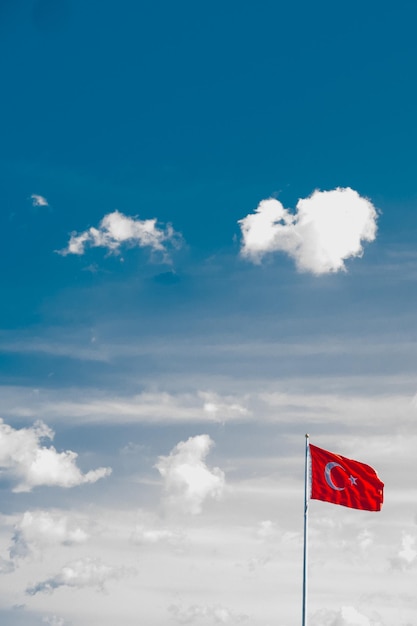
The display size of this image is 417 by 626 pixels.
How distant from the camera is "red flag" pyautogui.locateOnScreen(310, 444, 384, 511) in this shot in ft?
209

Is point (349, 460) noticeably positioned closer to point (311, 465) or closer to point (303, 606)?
point (311, 465)

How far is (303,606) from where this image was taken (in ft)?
199

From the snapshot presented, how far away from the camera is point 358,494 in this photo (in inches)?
2520

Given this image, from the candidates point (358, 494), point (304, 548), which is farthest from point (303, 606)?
point (358, 494)

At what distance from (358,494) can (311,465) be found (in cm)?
362

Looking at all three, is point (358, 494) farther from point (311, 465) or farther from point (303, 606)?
point (303, 606)

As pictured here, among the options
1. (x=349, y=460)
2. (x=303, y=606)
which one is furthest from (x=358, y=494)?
(x=303, y=606)

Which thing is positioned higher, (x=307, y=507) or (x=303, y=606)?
(x=307, y=507)

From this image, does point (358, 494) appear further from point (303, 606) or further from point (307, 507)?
point (303, 606)

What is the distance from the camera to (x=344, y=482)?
6369 cm

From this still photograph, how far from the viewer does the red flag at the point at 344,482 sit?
63719 mm

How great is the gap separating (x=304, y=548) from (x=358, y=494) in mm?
5415

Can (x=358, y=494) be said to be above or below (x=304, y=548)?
above

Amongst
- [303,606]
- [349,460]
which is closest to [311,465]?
[349,460]
